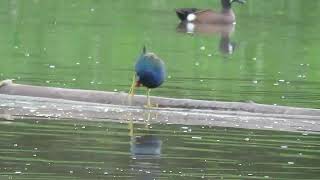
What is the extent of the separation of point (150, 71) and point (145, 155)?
340 centimetres

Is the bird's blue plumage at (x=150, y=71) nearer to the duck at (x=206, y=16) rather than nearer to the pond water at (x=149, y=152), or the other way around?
the pond water at (x=149, y=152)

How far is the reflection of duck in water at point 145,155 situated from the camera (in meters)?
12.1

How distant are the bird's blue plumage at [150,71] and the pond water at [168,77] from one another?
145 centimetres

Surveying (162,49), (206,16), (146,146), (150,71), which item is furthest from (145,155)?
(206,16)

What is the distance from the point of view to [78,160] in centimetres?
1274

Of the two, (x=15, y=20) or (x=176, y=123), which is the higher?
(x=15, y=20)

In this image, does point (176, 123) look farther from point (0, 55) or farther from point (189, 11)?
point (189, 11)

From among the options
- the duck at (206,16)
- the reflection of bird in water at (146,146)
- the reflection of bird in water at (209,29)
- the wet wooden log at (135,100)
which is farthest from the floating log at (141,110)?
the duck at (206,16)

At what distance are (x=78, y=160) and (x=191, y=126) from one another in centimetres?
264

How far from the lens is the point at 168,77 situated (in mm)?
20422

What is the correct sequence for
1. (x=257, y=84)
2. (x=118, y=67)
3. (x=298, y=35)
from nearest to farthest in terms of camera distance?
1. (x=257, y=84)
2. (x=118, y=67)
3. (x=298, y=35)

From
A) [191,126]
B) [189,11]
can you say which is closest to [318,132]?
[191,126]

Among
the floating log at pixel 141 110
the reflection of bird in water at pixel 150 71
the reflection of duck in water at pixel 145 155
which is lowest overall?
the reflection of duck in water at pixel 145 155

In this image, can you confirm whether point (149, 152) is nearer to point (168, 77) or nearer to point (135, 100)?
point (135, 100)
